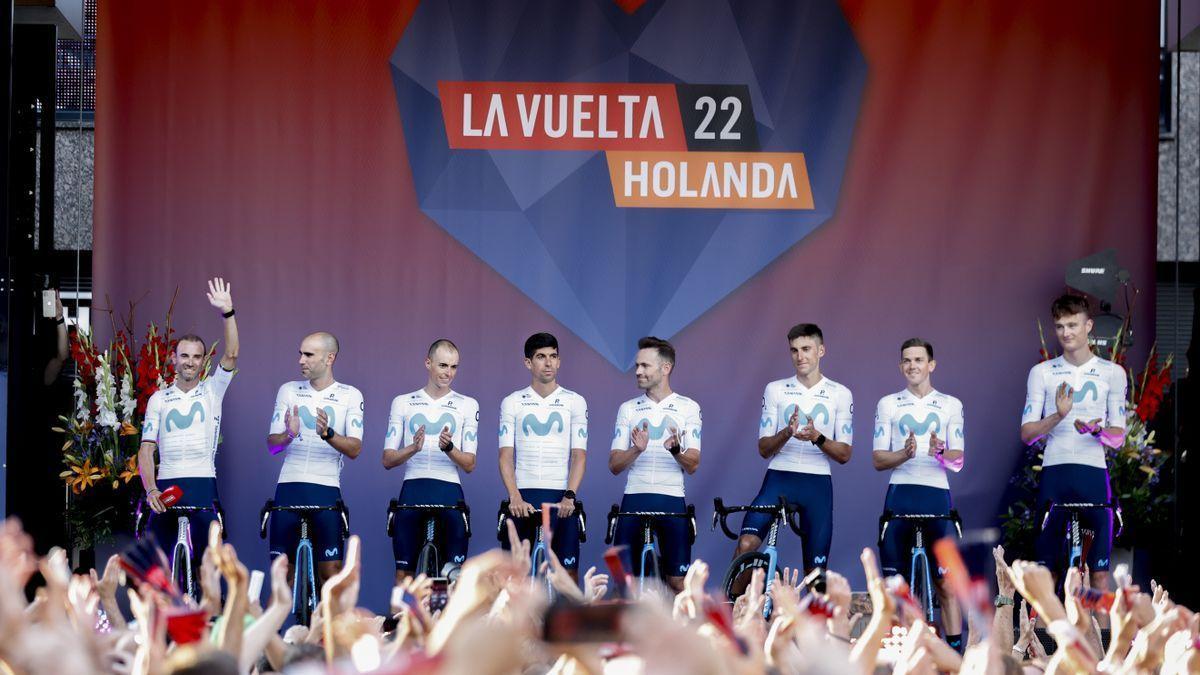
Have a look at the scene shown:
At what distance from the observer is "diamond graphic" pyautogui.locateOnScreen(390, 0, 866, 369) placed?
8.16m

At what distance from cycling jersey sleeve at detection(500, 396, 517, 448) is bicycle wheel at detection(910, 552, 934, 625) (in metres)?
2.16

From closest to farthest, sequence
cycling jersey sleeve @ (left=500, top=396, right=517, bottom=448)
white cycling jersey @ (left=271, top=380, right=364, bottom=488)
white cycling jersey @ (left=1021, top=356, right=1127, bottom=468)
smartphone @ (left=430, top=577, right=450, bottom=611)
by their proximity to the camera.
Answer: smartphone @ (left=430, top=577, right=450, bottom=611), white cycling jersey @ (left=1021, top=356, right=1127, bottom=468), white cycling jersey @ (left=271, top=380, right=364, bottom=488), cycling jersey sleeve @ (left=500, top=396, right=517, bottom=448)

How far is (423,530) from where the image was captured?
711cm

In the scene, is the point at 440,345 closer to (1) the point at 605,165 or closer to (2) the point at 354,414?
(2) the point at 354,414

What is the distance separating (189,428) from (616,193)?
276cm

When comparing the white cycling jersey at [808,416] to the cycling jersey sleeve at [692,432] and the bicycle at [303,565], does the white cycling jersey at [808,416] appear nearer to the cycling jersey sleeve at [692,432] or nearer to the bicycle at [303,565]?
the cycling jersey sleeve at [692,432]

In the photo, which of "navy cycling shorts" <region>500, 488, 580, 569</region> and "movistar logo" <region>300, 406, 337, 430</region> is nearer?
"navy cycling shorts" <region>500, 488, 580, 569</region>

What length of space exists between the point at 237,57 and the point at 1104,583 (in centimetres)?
564

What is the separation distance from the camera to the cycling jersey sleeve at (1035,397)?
23.9 ft

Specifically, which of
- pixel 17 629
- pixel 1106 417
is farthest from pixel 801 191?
pixel 17 629

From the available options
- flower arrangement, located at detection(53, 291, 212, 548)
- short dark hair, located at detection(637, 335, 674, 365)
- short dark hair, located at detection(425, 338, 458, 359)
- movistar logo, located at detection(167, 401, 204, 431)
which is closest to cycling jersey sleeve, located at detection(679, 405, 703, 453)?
short dark hair, located at detection(637, 335, 674, 365)

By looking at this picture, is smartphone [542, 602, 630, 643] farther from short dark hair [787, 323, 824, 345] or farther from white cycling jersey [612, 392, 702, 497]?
short dark hair [787, 323, 824, 345]

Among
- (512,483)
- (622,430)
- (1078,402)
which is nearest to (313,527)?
(512,483)

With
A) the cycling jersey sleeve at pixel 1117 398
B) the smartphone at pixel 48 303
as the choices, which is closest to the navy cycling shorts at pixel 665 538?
the cycling jersey sleeve at pixel 1117 398
